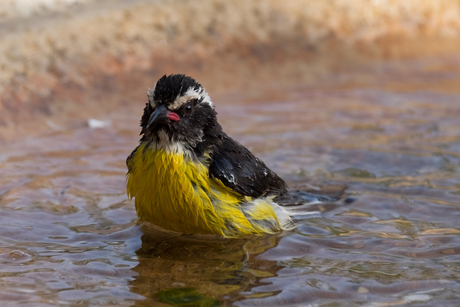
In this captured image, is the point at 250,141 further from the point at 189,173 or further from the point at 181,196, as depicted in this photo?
the point at 181,196

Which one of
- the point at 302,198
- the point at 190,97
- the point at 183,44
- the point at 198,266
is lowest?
the point at 198,266

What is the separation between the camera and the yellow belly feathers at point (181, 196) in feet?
16.7

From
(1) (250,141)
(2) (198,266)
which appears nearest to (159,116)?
(2) (198,266)

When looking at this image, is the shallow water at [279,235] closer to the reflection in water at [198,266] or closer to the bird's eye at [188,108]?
the reflection in water at [198,266]

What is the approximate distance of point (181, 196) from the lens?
5082 millimetres

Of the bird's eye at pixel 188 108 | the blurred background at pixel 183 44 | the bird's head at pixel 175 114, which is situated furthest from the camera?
the blurred background at pixel 183 44

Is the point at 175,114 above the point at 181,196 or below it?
above

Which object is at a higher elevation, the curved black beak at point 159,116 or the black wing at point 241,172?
the curved black beak at point 159,116

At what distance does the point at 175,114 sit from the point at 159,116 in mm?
158

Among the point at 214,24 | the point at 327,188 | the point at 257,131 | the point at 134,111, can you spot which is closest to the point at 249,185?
the point at 327,188

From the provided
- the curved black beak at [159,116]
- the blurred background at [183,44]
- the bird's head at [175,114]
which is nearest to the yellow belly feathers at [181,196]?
the bird's head at [175,114]

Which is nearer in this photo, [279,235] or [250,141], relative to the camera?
[279,235]

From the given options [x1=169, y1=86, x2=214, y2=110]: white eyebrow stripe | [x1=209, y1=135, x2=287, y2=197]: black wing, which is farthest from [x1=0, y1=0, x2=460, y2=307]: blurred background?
[x1=169, y1=86, x2=214, y2=110]: white eyebrow stripe

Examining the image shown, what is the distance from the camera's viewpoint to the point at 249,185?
5.53m
